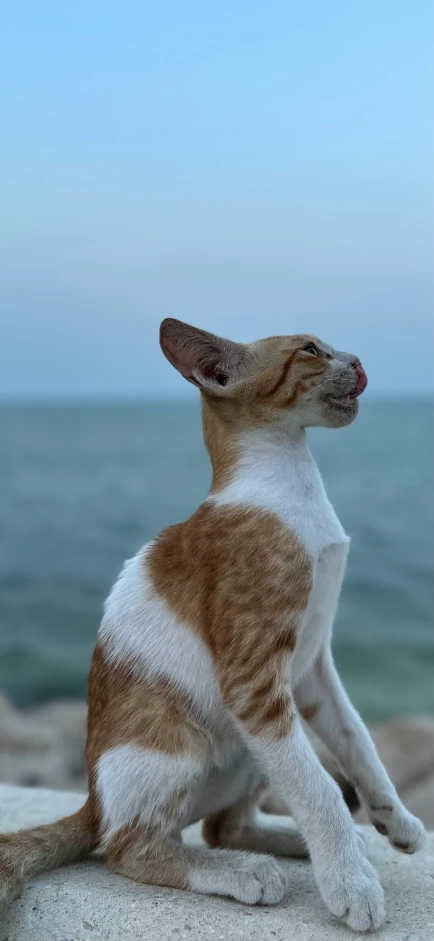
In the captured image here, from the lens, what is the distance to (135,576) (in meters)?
2.20

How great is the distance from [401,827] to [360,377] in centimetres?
110

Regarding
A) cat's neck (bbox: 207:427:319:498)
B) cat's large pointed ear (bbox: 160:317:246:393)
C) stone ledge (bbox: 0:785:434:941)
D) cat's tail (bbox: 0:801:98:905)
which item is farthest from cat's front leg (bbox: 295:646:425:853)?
cat's large pointed ear (bbox: 160:317:246:393)

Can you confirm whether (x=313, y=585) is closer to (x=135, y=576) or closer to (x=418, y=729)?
(x=135, y=576)

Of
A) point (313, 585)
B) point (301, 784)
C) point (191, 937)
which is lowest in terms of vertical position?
point (191, 937)

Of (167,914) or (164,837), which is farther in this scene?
(164,837)

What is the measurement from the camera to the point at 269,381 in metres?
2.04

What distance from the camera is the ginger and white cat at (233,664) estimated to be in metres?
1.86

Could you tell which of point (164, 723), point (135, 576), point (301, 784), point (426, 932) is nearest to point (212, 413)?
point (135, 576)

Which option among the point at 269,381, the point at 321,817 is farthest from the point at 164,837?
the point at 269,381

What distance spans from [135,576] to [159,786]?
19.8 inches

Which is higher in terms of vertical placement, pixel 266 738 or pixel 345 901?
pixel 266 738

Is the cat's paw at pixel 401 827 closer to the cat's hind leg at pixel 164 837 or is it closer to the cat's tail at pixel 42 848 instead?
the cat's hind leg at pixel 164 837

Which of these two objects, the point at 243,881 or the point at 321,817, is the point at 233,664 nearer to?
the point at 321,817

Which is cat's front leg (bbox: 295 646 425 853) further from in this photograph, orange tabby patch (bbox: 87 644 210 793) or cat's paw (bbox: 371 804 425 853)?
orange tabby patch (bbox: 87 644 210 793)
